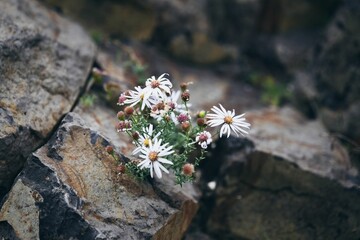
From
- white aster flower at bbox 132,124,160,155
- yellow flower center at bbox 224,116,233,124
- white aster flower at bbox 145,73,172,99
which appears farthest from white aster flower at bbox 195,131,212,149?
white aster flower at bbox 145,73,172,99

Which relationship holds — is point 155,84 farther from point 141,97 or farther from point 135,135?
point 135,135

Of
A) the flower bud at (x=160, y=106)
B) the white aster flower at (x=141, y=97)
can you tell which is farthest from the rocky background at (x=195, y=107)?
the flower bud at (x=160, y=106)

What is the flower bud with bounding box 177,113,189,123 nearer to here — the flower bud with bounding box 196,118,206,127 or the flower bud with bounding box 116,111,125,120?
the flower bud with bounding box 196,118,206,127

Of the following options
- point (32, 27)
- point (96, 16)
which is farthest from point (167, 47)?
point (32, 27)

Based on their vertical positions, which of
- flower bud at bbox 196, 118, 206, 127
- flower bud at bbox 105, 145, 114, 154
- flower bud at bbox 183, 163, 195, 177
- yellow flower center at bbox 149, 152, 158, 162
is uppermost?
flower bud at bbox 196, 118, 206, 127

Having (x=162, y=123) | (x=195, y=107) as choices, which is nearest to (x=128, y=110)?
(x=162, y=123)

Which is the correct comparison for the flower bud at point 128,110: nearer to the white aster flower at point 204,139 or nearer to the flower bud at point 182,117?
the flower bud at point 182,117
